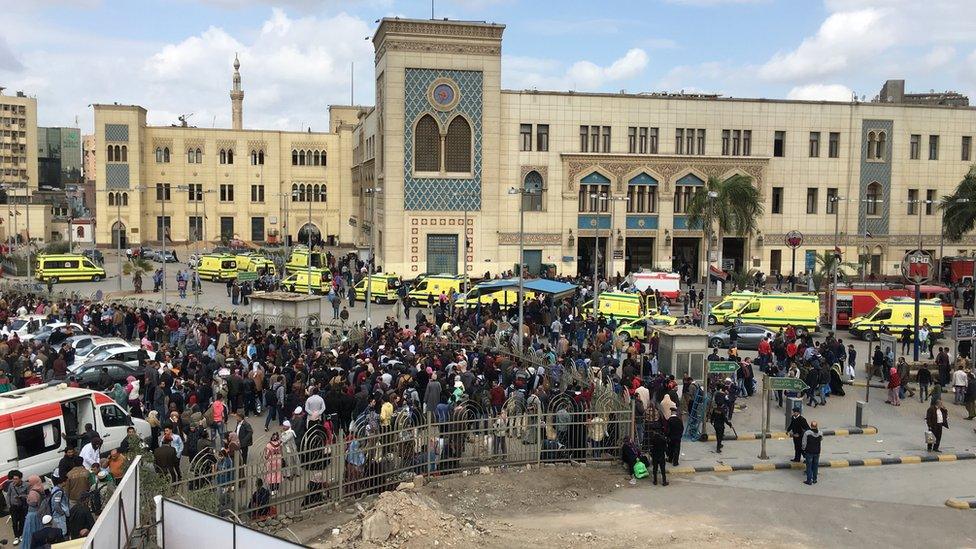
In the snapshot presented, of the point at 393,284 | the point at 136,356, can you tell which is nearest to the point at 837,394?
the point at 136,356

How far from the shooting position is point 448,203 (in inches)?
1960

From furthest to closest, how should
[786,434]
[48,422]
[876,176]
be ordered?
[876,176]
[786,434]
[48,422]

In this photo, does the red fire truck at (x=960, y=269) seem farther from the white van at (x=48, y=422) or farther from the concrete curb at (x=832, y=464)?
the white van at (x=48, y=422)

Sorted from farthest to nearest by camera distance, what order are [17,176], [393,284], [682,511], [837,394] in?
[17,176]
[393,284]
[837,394]
[682,511]

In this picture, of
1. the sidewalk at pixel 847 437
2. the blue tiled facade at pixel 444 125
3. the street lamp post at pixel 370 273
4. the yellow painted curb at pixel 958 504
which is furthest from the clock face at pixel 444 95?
the yellow painted curb at pixel 958 504

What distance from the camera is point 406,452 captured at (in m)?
15.7

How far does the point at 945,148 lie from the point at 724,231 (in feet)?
56.3

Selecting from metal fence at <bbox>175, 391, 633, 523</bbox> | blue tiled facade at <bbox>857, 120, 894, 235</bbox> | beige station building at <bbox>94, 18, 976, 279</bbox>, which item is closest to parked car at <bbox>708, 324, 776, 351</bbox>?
metal fence at <bbox>175, 391, 633, 523</bbox>

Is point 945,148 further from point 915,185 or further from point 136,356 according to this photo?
point 136,356

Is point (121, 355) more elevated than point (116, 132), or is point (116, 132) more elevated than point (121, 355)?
point (116, 132)

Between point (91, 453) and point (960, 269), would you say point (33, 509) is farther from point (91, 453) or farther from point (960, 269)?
point (960, 269)

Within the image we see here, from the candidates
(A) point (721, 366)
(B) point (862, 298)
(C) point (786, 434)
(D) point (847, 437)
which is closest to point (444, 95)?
(B) point (862, 298)

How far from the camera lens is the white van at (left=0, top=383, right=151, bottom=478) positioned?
46.9 feet

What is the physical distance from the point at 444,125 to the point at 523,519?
121ft
